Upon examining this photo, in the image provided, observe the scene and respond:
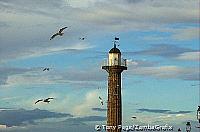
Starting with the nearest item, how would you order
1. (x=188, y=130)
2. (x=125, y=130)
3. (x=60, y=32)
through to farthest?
(x=188, y=130)
(x=60, y=32)
(x=125, y=130)

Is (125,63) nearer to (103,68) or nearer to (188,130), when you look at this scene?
(103,68)

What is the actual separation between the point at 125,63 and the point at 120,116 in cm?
1063

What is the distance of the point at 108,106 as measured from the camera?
332ft

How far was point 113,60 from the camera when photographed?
103m

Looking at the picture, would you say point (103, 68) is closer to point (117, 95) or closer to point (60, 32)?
point (117, 95)

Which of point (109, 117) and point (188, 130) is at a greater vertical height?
point (109, 117)

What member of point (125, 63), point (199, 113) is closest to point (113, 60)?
point (125, 63)

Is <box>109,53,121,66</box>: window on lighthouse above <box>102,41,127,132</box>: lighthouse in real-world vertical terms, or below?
above

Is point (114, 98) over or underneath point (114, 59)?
underneath

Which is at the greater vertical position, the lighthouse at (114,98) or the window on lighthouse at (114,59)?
the window on lighthouse at (114,59)

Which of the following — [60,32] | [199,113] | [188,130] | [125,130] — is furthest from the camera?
[125,130]

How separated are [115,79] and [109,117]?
7.39 m

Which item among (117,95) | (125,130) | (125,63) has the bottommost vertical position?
(125,130)

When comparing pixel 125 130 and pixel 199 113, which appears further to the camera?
pixel 125 130
